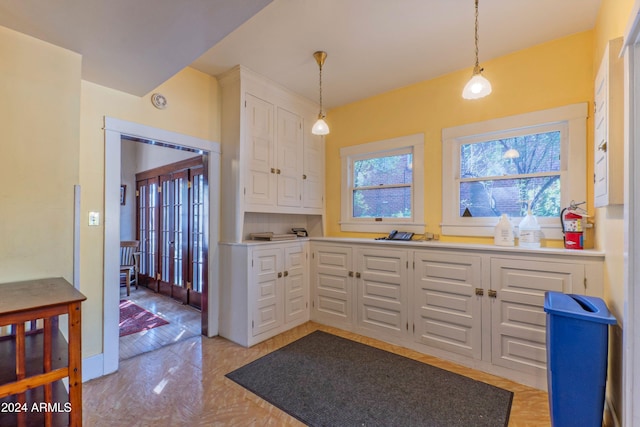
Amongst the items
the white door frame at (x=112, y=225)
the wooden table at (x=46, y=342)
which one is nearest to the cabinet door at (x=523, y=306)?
the wooden table at (x=46, y=342)

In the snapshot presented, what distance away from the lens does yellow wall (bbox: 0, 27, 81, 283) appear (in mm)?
1677

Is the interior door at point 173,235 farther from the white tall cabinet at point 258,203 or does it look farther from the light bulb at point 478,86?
the light bulb at point 478,86

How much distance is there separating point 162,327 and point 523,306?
3.69 m

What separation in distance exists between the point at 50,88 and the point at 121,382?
2.17 meters

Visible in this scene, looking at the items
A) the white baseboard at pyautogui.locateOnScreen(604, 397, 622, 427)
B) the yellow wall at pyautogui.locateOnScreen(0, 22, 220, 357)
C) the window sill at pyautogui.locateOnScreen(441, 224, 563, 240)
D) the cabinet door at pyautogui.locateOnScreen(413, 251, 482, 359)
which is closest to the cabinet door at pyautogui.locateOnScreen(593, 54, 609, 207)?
the window sill at pyautogui.locateOnScreen(441, 224, 563, 240)

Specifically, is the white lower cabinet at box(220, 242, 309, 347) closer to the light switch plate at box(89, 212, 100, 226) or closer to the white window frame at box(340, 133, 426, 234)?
the white window frame at box(340, 133, 426, 234)

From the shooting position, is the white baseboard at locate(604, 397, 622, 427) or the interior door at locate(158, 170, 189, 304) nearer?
the white baseboard at locate(604, 397, 622, 427)

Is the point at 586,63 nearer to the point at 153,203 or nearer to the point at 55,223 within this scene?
the point at 55,223

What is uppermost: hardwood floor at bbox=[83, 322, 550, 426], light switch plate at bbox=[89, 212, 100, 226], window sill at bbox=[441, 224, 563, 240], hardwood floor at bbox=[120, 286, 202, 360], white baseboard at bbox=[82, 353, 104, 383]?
light switch plate at bbox=[89, 212, 100, 226]

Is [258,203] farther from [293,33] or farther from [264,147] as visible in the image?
[293,33]

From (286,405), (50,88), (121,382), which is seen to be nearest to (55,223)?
(50,88)

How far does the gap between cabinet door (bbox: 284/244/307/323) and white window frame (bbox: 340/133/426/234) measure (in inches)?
29.9

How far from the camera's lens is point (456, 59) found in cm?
275

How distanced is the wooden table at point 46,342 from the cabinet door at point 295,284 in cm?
209
